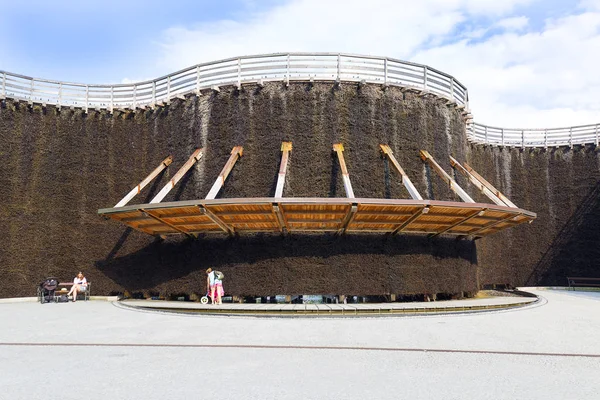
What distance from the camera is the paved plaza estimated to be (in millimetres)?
6680

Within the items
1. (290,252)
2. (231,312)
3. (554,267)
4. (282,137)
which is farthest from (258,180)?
(554,267)

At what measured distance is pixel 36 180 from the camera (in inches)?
918

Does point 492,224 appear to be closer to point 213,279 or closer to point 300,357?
point 213,279

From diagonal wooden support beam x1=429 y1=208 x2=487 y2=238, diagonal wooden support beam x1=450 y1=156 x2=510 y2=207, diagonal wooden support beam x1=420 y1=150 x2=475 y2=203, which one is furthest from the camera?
diagonal wooden support beam x1=450 y1=156 x2=510 y2=207

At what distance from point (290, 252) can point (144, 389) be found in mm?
12473

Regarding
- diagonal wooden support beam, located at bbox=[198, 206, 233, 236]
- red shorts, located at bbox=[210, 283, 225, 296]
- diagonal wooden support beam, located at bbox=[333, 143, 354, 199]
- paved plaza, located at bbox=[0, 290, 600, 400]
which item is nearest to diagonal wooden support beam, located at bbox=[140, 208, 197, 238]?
diagonal wooden support beam, located at bbox=[198, 206, 233, 236]

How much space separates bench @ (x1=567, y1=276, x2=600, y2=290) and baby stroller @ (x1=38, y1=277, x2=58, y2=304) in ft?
105

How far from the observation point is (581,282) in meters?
30.1

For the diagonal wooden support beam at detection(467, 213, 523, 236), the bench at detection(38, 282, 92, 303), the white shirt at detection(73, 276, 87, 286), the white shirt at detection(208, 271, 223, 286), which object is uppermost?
the diagonal wooden support beam at detection(467, 213, 523, 236)

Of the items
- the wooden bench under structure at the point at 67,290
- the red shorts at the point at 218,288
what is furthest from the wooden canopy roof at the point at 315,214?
the wooden bench under structure at the point at 67,290

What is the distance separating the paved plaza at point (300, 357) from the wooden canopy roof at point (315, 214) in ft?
13.6

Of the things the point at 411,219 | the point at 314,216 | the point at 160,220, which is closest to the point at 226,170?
the point at 160,220

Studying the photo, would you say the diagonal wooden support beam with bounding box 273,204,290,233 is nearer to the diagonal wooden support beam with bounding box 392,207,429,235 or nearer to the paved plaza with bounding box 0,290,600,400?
the paved plaza with bounding box 0,290,600,400

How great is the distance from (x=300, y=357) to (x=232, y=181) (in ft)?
41.3
